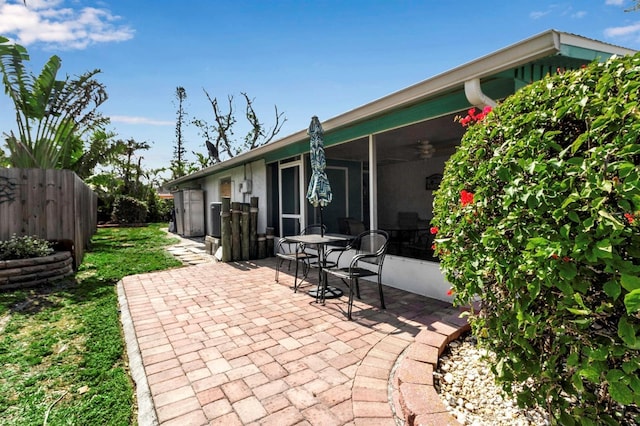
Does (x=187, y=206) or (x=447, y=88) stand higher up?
(x=447, y=88)

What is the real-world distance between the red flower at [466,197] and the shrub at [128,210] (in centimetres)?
2123

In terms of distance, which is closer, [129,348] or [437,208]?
[437,208]

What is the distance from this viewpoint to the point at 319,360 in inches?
105

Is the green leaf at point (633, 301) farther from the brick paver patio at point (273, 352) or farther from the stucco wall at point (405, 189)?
the stucco wall at point (405, 189)

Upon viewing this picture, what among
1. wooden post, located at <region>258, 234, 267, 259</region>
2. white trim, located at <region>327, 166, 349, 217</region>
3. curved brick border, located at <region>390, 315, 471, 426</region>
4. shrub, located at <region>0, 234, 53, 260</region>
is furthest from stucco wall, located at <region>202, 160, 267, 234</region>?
curved brick border, located at <region>390, 315, 471, 426</region>

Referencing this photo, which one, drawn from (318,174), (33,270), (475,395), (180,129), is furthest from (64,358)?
(180,129)

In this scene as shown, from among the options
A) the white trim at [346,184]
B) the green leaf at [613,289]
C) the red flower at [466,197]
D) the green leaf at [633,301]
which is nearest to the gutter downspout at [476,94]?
the red flower at [466,197]

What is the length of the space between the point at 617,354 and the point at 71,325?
4.66m

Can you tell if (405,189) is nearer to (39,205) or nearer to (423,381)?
(423,381)

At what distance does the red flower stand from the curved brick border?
115cm

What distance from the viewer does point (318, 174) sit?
4.86 m

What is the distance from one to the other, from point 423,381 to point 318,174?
11.1 feet

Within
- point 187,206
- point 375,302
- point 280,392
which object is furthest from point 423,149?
point 187,206

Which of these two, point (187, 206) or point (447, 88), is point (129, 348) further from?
point (187, 206)
